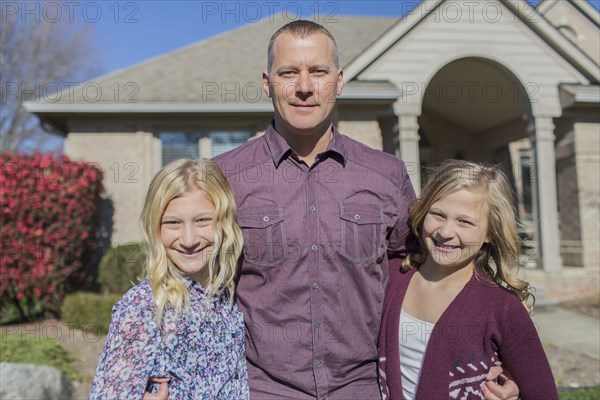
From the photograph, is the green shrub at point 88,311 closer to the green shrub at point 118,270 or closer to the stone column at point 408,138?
the green shrub at point 118,270

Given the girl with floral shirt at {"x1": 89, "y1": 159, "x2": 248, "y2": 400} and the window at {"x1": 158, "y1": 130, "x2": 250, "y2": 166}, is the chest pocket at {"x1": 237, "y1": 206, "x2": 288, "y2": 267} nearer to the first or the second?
the girl with floral shirt at {"x1": 89, "y1": 159, "x2": 248, "y2": 400}

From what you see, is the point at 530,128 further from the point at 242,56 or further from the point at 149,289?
the point at 149,289

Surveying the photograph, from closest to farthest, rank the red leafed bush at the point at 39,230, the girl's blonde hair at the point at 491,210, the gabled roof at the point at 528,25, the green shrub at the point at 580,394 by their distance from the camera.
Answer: the girl's blonde hair at the point at 491,210
the green shrub at the point at 580,394
the red leafed bush at the point at 39,230
the gabled roof at the point at 528,25


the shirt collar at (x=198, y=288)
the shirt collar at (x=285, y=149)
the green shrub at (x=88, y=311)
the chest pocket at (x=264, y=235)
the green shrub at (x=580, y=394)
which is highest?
the shirt collar at (x=285, y=149)

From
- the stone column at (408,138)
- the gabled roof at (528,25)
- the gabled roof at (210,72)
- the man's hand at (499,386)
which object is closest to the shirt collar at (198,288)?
the man's hand at (499,386)

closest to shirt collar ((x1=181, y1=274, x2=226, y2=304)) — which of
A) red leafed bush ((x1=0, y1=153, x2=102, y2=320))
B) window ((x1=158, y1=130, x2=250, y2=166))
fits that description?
red leafed bush ((x1=0, y1=153, x2=102, y2=320))

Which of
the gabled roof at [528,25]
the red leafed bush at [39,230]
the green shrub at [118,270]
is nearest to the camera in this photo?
the red leafed bush at [39,230]

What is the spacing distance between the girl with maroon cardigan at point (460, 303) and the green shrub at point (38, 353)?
4276mm

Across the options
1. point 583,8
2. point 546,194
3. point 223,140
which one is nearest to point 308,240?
point 223,140

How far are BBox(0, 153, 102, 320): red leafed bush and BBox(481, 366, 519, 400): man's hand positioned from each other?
6.98 meters

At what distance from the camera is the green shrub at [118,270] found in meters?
8.00

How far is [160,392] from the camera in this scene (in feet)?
6.14

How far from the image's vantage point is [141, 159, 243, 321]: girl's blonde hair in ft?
6.89

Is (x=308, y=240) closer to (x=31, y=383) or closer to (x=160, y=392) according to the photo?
(x=160, y=392)
